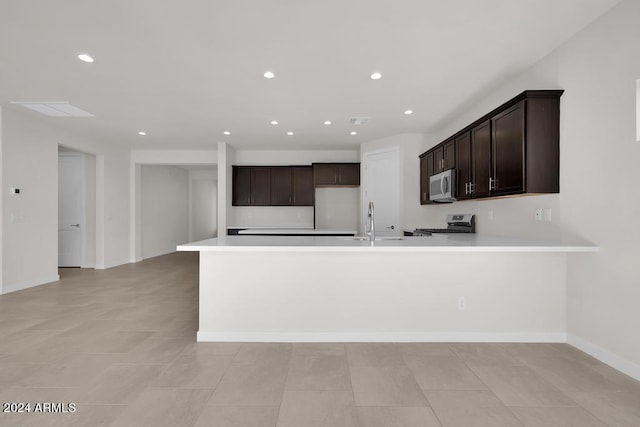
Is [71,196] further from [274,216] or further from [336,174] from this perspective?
[336,174]

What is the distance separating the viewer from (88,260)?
21.5 feet

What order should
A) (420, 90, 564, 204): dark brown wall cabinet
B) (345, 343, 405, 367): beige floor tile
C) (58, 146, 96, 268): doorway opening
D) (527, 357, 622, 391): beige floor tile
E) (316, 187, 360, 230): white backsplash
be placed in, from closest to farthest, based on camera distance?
(527, 357, 622, 391): beige floor tile
(345, 343, 405, 367): beige floor tile
(420, 90, 564, 204): dark brown wall cabinet
(58, 146, 96, 268): doorway opening
(316, 187, 360, 230): white backsplash

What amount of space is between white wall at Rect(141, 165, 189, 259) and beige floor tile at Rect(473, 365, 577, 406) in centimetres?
802

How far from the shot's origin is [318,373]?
2.24m

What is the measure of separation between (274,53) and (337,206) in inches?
187

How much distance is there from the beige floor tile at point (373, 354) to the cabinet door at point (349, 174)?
14.9ft

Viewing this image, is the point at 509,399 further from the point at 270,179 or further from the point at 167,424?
the point at 270,179

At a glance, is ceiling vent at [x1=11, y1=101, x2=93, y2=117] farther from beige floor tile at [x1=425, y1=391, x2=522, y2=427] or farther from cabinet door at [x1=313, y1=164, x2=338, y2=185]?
beige floor tile at [x1=425, y1=391, x2=522, y2=427]

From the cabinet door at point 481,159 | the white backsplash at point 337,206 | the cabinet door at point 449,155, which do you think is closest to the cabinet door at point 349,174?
the white backsplash at point 337,206

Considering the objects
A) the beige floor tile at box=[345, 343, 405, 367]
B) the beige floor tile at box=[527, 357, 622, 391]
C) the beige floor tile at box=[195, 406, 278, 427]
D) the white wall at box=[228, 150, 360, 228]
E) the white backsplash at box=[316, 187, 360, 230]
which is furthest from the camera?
the white backsplash at box=[316, 187, 360, 230]

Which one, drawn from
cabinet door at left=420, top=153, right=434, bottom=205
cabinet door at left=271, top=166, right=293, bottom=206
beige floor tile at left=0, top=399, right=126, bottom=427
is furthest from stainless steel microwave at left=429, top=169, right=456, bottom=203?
beige floor tile at left=0, top=399, right=126, bottom=427

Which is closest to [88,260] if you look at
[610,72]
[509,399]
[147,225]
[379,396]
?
[147,225]

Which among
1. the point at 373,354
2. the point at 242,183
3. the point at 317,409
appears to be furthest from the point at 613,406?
the point at 242,183

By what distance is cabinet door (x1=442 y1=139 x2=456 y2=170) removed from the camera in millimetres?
4160
